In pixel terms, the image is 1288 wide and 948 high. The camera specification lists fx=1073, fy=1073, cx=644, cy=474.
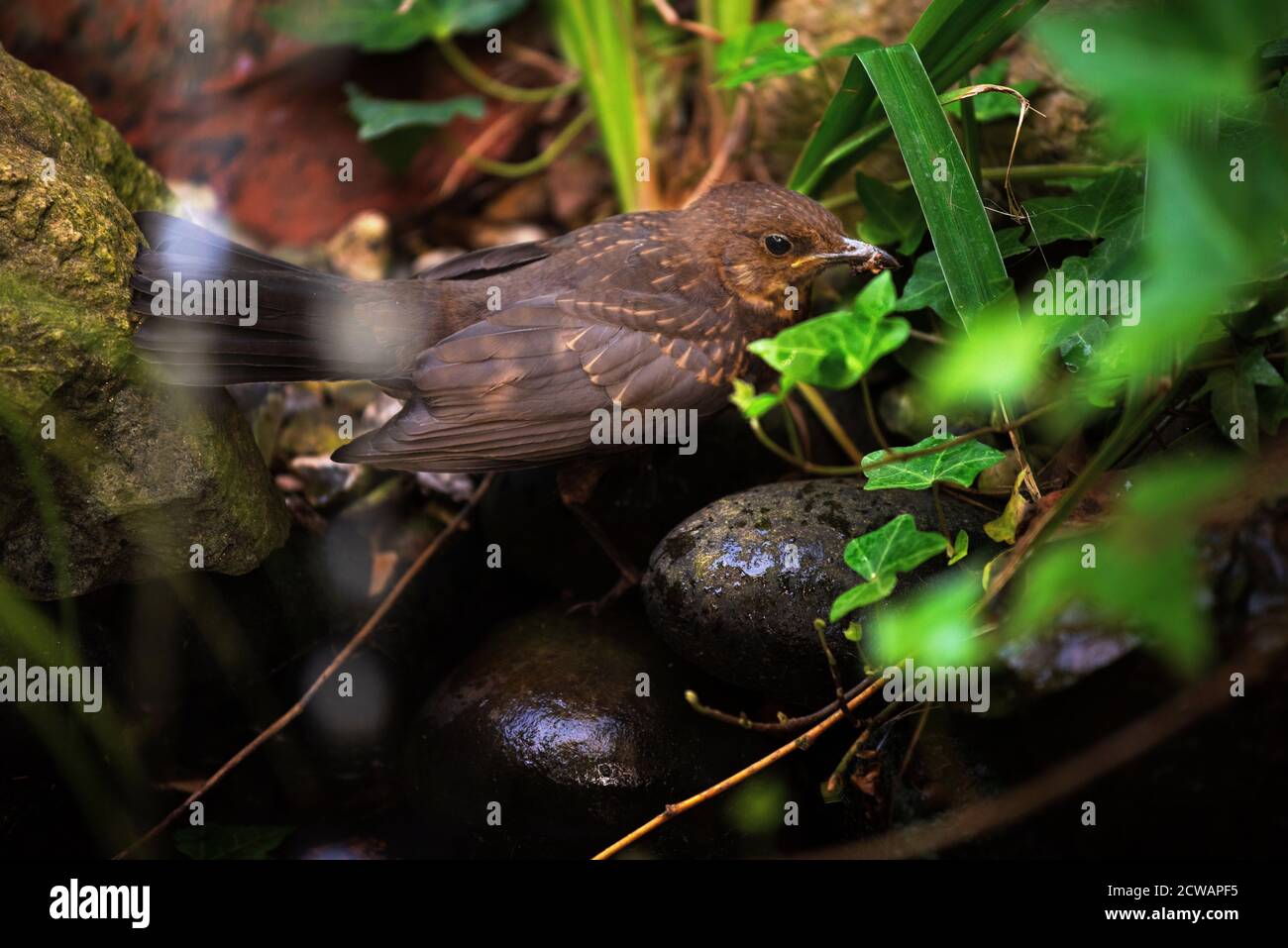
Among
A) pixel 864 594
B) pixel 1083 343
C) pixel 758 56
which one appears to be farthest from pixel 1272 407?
pixel 758 56

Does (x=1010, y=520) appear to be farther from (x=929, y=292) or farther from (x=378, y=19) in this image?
(x=378, y=19)

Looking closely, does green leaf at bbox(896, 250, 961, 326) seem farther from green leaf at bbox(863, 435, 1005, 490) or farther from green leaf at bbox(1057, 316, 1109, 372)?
green leaf at bbox(863, 435, 1005, 490)

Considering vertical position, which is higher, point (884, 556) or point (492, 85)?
point (492, 85)

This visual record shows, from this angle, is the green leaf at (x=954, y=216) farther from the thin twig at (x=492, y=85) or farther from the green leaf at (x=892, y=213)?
the thin twig at (x=492, y=85)

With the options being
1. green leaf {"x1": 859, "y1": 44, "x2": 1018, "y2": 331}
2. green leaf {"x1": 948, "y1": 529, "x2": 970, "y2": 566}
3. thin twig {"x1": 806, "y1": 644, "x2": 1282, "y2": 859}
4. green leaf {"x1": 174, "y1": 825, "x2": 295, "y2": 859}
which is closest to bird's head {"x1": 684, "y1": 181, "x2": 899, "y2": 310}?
green leaf {"x1": 859, "y1": 44, "x2": 1018, "y2": 331}

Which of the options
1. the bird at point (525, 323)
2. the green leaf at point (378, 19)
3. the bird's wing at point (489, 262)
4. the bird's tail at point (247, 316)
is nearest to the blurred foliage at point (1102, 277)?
the bird at point (525, 323)
